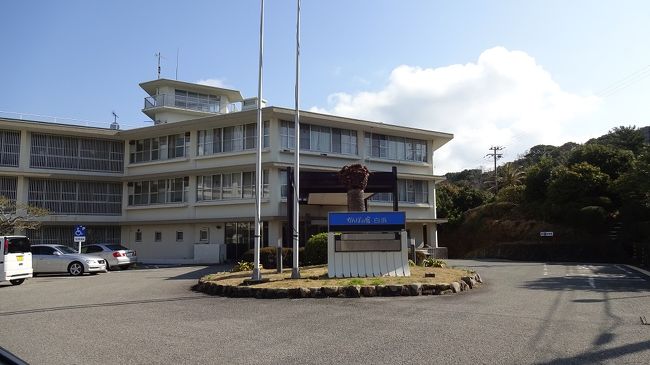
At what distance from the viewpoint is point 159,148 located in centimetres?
3650

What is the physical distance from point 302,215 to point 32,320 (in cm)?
2147

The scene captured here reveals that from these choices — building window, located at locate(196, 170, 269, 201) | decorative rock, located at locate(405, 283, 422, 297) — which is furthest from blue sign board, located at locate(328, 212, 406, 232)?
building window, located at locate(196, 170, 269, 201)

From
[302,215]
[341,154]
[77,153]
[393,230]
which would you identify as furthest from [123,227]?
[393,230]

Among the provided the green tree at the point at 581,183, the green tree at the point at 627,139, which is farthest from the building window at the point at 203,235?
the green tree at the point at 627,139

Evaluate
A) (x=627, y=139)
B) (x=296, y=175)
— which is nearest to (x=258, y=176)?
(x=296, y=175)

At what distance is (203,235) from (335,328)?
26.2m

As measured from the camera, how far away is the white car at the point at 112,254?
92.2 feet

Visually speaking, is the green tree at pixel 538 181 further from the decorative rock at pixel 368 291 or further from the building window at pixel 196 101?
the decorative rock at pixel 368 291

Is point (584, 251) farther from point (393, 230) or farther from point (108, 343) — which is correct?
point (108, 343)

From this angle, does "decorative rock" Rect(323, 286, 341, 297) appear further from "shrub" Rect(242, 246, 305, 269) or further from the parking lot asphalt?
"shrub" Rect(242, 246, 305, 269)

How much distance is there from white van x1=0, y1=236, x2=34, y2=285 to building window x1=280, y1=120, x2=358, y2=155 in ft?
51.3

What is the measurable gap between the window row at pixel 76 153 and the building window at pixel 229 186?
736 cm

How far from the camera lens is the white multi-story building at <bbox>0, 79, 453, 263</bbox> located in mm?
32219

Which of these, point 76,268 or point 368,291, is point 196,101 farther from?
point 368,291
